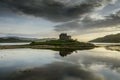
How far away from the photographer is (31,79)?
26.3 meters

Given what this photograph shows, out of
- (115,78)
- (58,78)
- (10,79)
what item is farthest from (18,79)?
(115,78)

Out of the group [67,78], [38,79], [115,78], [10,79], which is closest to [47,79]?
[38,79]

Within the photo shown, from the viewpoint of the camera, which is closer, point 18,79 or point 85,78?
point 18,79

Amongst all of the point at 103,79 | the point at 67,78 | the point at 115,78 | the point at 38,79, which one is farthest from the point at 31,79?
the point at 115,78

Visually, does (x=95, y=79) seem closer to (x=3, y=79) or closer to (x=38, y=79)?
(x=38, y=79)

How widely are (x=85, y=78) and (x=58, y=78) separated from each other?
169 inches

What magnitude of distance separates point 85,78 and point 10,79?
11515mm

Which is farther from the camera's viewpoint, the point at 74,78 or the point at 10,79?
the point at 74,78

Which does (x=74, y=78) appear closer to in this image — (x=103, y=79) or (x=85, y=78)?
(x=85, y=78)

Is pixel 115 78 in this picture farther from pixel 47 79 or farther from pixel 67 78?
pixel 47 79

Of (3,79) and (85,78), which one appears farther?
(85,78)

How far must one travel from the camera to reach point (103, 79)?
2670 cm

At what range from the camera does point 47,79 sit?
26.5m

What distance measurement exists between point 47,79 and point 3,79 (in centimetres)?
649
